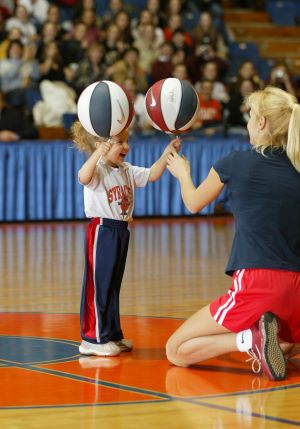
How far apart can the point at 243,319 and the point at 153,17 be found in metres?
11.9

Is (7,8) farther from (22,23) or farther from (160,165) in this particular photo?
(160,165)

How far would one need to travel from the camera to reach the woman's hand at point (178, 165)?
5781mm

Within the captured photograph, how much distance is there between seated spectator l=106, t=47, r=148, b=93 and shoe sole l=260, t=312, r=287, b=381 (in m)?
9.67

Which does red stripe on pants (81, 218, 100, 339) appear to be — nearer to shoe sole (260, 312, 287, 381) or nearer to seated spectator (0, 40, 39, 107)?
shoe sole (260, 312, 287, 381)

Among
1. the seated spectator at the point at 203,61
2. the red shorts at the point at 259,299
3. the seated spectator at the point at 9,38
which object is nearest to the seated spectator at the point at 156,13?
the seated spectator at the point at 203,61

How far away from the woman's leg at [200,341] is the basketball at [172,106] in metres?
0.99

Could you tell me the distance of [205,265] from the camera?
9953mm

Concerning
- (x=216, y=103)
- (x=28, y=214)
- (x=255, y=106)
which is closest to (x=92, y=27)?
(x=216, y=103)

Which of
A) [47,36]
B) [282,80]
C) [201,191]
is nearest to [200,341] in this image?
[201,191]

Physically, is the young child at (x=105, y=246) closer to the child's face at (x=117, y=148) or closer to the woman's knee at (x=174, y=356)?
the child's face at (x=117, y=148)

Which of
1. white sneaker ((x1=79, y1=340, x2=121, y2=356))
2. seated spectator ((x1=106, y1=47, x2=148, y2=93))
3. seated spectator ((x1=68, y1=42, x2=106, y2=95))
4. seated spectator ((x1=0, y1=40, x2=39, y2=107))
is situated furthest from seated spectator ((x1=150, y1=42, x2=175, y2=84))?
white sneaker ((x1=79, y1=340, x2=121, y2=356))

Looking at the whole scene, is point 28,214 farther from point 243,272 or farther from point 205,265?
point 243,272

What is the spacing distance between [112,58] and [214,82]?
145 cm

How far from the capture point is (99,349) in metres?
5.98
